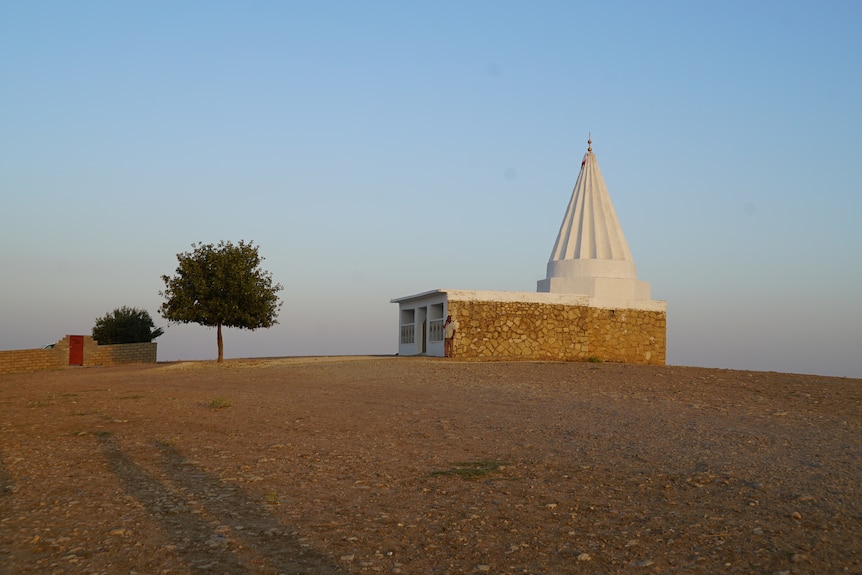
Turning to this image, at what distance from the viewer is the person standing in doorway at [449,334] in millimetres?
24922

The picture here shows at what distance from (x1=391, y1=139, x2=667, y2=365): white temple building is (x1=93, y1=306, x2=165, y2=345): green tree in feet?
50.7

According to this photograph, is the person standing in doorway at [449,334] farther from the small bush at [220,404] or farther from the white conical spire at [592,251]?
the small bush at [220,404]

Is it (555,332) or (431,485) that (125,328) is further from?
(431,485)

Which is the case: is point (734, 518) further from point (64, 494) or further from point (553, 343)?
point (553, 343)

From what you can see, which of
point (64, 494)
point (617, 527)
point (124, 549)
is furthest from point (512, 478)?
point (64, 494)

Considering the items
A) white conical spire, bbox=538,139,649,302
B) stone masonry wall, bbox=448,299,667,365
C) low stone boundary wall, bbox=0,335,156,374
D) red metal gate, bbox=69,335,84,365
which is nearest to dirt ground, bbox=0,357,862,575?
stone masonry wall, bbox=448,299,667,365

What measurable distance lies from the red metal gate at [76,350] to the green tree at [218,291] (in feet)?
21.2

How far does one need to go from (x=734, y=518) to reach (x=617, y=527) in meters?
0.93

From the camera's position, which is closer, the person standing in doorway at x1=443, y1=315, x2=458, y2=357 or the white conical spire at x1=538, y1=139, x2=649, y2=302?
the person standing in doorway at x1=443, y1=315, x2=458, y2=357

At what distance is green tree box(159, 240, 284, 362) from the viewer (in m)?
26.8

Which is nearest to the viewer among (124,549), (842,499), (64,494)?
(124,549)

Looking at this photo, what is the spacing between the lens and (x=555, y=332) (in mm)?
26156

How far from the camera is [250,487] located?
277 inches

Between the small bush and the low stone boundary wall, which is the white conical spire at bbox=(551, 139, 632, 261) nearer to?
the low stone boundary wall
